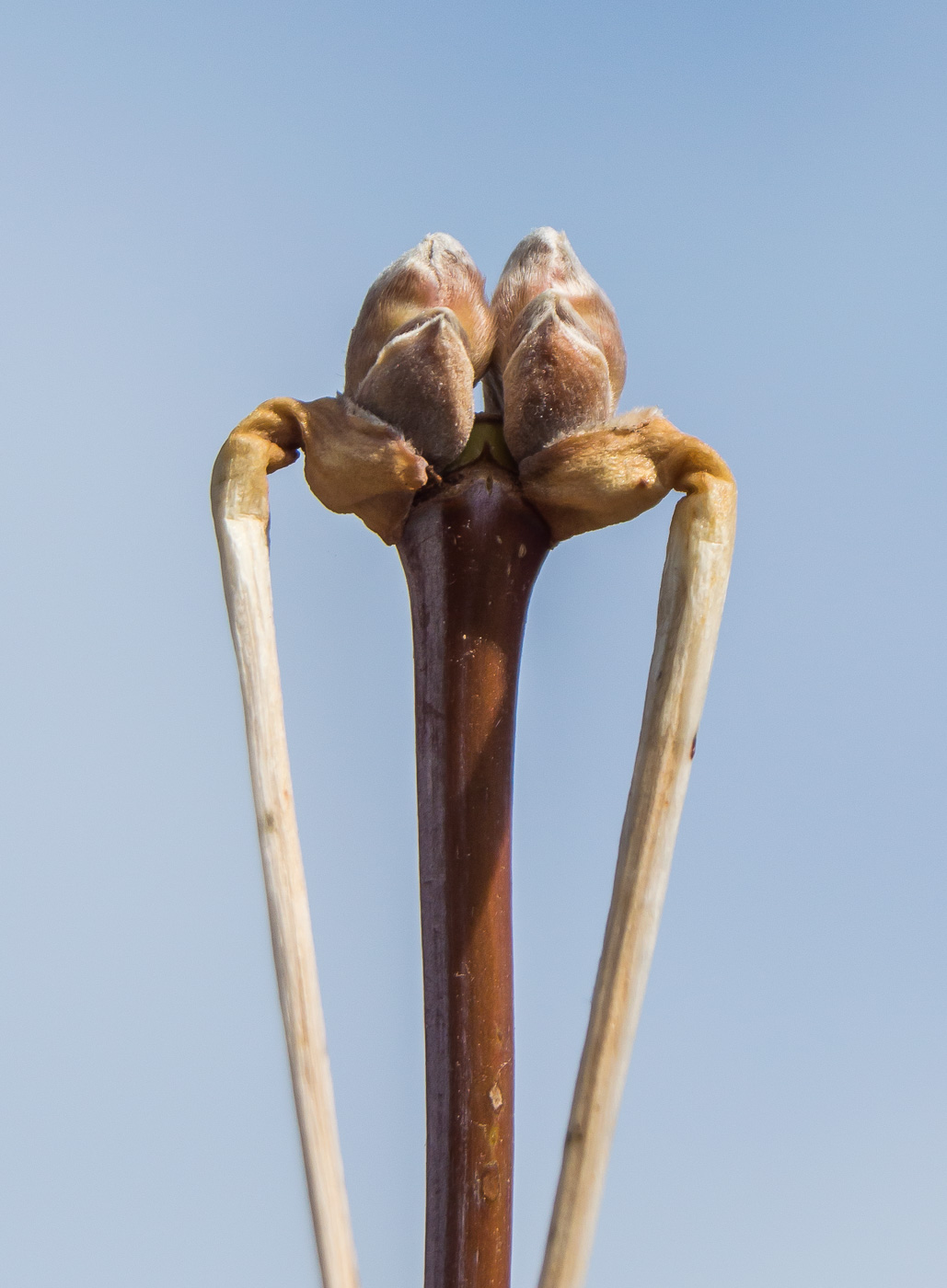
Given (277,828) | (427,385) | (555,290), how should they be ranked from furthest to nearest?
(555,290) → (427,385) → (277,828)

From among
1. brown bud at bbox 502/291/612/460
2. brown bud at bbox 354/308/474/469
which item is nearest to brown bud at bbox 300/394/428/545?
brown bud at bbox 354/308/474/469

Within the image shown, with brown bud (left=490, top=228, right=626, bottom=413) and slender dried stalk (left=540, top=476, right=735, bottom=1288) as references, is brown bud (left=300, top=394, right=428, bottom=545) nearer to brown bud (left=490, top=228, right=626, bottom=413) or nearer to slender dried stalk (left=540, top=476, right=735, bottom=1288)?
brown bud (left=490, top=228, right=626, bottom=413)

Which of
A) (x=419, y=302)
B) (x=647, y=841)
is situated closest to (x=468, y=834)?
(x=647, y=841)

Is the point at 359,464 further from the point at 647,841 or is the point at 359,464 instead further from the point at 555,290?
the point at 647,841

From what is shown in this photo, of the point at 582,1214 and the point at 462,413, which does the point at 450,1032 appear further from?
the point at 462,413

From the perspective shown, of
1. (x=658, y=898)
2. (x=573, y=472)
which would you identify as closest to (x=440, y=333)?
(x=573, y=472)
